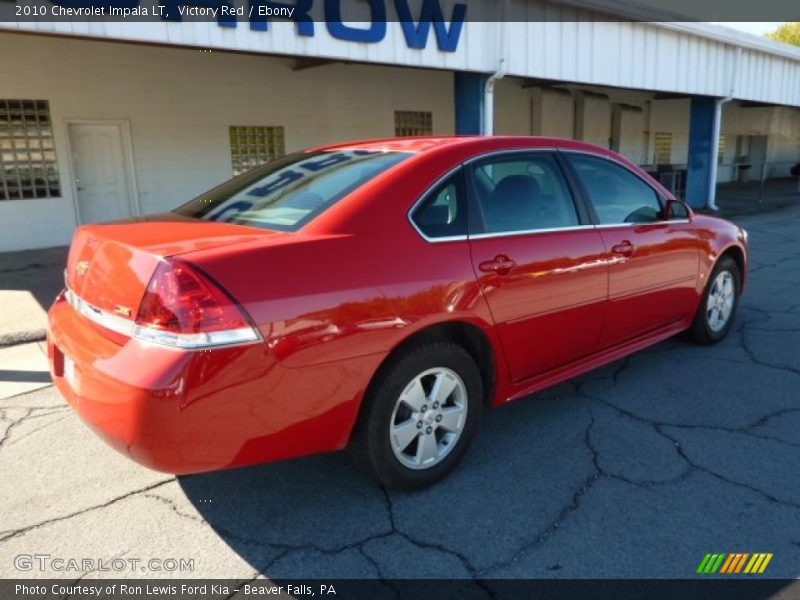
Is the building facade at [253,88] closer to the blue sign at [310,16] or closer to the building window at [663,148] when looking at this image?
the blue sign at [310,16]

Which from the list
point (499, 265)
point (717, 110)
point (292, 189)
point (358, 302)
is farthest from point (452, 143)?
point (717, 110)

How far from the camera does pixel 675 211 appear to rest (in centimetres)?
421

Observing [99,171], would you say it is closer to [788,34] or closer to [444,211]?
[444,211]

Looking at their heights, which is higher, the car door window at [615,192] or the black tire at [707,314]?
the car door window at [615,192]

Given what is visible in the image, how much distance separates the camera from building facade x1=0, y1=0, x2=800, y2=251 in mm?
8352

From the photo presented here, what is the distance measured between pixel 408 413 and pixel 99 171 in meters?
9.59

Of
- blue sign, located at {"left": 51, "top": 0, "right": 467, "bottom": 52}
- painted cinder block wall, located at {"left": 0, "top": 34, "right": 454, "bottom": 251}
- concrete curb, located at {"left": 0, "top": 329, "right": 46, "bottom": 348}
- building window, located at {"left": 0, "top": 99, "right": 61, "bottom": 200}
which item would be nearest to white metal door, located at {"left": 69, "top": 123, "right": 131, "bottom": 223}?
painted cinder block wall, located at {"left": 0, "top": 34, "right": 454, "bottom": 251}

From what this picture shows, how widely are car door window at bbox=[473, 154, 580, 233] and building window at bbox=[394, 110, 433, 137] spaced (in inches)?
429

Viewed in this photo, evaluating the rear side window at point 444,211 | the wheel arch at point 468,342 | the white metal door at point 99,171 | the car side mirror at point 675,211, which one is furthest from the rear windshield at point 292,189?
the white metal door at point 99,171

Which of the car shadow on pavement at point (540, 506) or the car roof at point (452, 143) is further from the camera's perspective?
the car roof at point (452, 143)

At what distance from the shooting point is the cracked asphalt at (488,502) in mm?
2477

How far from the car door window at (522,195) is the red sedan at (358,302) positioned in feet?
0.04

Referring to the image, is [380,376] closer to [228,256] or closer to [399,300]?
[399,300]

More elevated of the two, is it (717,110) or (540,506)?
(717,110)
